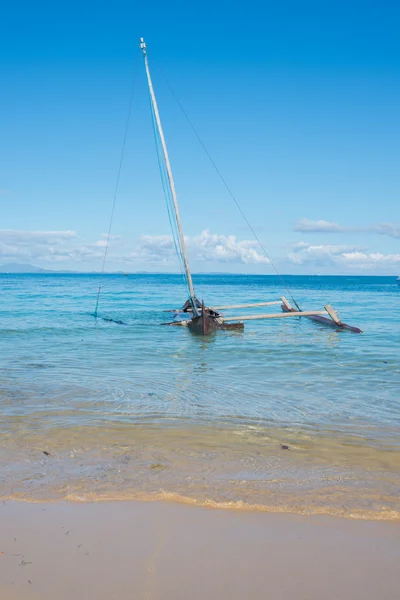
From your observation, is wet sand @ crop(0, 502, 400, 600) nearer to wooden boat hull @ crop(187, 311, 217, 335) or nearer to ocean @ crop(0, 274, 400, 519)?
ocean @ crop(0, 274, 400, 519)

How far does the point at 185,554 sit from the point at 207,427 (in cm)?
365

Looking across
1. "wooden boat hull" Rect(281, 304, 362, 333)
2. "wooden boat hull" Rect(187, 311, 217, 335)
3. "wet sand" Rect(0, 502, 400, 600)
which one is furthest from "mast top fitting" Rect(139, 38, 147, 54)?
"wet sand" Rect(0, 502, 400, 600)

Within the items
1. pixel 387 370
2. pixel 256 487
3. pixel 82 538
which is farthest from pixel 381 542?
pixel 387 370

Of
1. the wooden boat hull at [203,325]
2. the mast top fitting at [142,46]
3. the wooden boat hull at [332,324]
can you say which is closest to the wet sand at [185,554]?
the wooden boat hull at [203,325]

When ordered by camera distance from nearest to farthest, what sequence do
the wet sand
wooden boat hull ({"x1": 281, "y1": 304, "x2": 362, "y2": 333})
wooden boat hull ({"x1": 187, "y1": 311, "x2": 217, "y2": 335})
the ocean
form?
the wet sand
the ocean
wooden boat hull ({"x1": 187, "y1": 311, "x2": 217, "y2": 335})
wooden boat hull ({"x1": 281, "y1": 304, "x2": 362, "y2": 333})

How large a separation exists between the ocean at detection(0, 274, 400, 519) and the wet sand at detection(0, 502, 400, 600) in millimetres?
324

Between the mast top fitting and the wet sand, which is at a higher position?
the mast top fitting

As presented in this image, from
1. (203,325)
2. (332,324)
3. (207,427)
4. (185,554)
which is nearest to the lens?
(185,554)

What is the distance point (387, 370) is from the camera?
1255cm

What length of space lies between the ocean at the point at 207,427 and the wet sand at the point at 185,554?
0.32m

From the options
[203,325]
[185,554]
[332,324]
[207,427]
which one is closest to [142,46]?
[203,325]

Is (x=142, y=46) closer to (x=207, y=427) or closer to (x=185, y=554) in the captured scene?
(x=207, y=427)

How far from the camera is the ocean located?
5129 mm

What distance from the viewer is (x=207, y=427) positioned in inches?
294
